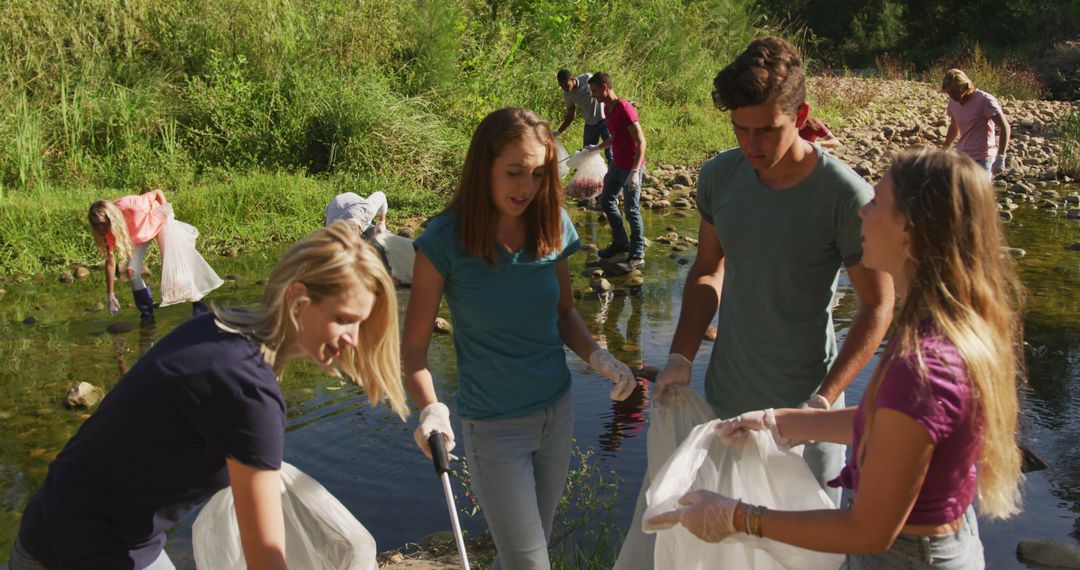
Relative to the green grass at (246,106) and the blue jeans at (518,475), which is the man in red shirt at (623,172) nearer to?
the green grass at (246,106)

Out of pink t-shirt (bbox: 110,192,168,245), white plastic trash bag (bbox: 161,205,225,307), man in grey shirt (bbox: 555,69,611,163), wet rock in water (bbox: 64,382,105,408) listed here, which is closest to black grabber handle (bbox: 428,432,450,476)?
wet rock in water (bbox: 64,382,105,408)

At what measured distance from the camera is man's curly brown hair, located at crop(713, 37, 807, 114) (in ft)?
8.21

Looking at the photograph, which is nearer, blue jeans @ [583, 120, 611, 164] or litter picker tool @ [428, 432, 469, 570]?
litter picker tool @ [428, 432, 469, 570]

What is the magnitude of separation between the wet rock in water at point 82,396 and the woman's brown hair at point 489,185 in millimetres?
4110


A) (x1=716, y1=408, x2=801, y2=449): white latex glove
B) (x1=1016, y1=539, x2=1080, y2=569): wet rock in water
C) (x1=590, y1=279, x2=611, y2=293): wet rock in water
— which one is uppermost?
(x1=716, y1=408, x2=801, y2=449): white latex glove

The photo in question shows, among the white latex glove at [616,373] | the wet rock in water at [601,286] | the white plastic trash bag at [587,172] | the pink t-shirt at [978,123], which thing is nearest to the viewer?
the white latex glove at [616,373]

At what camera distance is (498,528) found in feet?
8.75

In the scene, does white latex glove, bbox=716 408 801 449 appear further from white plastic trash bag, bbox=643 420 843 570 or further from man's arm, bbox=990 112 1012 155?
man's arm, bbox=990 112 1012 155

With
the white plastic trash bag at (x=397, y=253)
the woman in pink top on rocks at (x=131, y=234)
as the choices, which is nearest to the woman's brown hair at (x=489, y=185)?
the white plastic trash bag at (x=397, y=253)

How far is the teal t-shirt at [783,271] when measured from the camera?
101 inches

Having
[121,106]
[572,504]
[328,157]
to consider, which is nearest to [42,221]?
[121,106]

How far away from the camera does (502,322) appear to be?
8.92 feet

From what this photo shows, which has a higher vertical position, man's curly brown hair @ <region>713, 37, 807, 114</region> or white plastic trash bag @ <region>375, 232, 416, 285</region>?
man's curly brown hair @ <region>713, 37, 807, 114</region>

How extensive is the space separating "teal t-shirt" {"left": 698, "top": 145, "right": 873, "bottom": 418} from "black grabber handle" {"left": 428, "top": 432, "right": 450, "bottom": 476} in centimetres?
80
